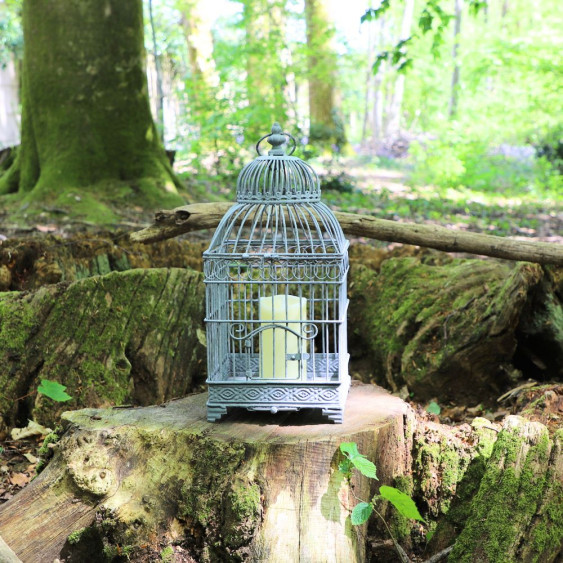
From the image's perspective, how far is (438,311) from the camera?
405 cm

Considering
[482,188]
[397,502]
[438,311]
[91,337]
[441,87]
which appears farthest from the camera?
[441,87]

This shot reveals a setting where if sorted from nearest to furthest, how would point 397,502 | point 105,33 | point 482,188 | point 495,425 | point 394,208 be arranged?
point 397,502, point 495,425, point 105,33, point 394,208, point 482,188

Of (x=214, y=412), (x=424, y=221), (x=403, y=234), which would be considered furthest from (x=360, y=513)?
(x=424, y=221)

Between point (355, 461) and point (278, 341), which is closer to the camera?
point (355, 461)

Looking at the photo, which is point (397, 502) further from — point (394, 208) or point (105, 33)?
point (394, 208)

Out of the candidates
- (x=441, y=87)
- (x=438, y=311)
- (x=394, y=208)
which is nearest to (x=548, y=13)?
(x=394, y=208)

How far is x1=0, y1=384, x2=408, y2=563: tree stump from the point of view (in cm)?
235

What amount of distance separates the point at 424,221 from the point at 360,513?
24.5 feet

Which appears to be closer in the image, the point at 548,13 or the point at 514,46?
the point at 514,46

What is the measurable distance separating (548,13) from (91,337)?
14016 mm

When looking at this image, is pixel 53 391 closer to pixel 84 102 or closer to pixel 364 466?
pixel 364 466

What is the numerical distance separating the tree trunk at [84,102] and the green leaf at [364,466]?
5412mm

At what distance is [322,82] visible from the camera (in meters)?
15.7

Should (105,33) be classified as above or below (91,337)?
above
